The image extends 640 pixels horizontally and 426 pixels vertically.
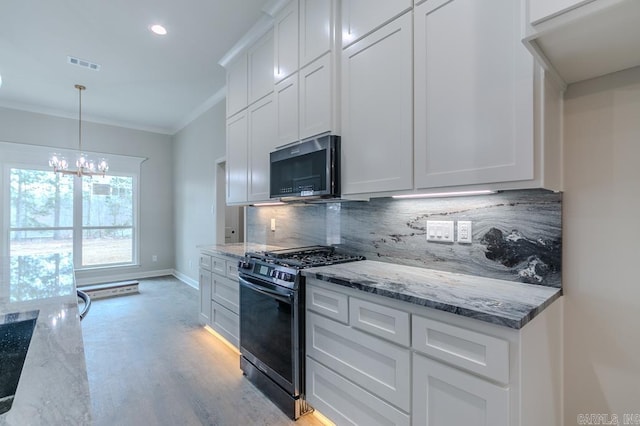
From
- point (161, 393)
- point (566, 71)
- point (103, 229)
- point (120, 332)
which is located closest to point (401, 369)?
point (566, 71)

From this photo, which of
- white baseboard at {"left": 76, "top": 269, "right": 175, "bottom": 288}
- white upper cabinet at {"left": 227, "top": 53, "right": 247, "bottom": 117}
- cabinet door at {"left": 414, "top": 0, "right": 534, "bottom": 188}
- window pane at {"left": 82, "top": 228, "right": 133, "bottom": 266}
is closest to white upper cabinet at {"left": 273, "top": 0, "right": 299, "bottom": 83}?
white upper cabinet at {"left": 227, "top": 53, "right": 247, "bottom": 117}

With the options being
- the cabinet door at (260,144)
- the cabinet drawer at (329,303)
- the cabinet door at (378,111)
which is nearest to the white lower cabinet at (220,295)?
the cabinet door at (260,144)

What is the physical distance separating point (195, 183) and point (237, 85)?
8.50 feet

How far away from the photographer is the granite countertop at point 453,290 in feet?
3.72

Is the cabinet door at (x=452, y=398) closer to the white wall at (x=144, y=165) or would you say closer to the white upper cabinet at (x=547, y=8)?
the white upper cabinet at (x=547, y=8)

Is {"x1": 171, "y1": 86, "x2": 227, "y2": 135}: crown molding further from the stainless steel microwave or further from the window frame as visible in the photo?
the stainless steel microwave

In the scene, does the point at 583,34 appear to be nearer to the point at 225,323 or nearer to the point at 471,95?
the point at 471,95

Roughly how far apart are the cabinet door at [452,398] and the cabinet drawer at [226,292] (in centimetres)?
181

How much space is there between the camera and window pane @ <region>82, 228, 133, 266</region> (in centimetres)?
564

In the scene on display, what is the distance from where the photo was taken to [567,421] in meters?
1.44

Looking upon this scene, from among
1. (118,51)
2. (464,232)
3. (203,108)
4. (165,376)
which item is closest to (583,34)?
(464,232)

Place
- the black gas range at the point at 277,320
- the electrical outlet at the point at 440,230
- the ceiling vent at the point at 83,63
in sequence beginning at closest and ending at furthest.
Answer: the electrical outlet at the point at 440,230 → the black gas range at the point at 277,320 → the ceiling vent at the point at 83,63

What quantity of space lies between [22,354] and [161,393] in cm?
166

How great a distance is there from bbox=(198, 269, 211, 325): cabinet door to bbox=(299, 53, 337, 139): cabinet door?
1.91 m
